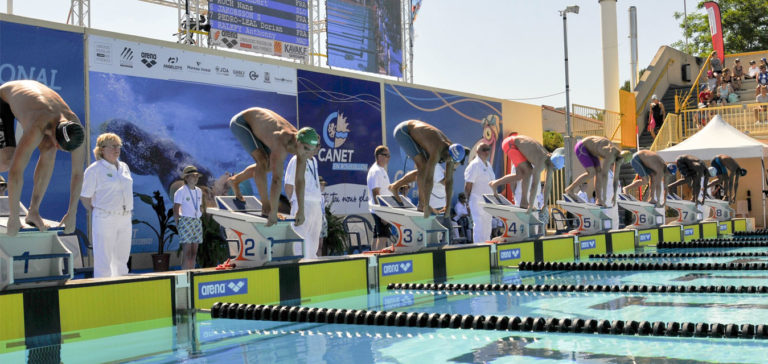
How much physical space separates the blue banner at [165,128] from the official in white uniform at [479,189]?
3.36 m

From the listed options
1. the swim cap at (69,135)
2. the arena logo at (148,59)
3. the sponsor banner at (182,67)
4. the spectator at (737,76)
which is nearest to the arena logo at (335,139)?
the sponsor banner at (182,67)

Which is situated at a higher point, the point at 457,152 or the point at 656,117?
the point at 656,117

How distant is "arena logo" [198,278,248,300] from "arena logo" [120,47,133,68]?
4.80 m

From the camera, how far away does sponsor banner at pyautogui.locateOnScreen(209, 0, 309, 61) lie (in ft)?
46.1

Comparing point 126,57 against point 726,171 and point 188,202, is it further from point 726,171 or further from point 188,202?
point 726,171

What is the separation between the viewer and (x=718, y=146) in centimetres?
1802

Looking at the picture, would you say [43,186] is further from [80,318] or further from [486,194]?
[486,194]

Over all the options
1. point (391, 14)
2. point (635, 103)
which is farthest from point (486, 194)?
point (635, 103)

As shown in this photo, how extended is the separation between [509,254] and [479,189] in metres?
1.54

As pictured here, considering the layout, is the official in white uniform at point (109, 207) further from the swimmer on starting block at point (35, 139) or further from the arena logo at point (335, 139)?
the arena logo at point (335, 139)

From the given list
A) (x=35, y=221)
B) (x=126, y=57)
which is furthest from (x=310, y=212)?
(x=126, y=57)

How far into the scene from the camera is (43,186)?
508 centimetres

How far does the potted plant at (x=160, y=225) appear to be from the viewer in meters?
9.98

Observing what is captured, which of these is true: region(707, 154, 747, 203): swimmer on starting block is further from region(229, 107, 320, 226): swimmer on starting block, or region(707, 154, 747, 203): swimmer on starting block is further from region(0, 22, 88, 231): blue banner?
region(0, 22, 88, 231): blue banner
